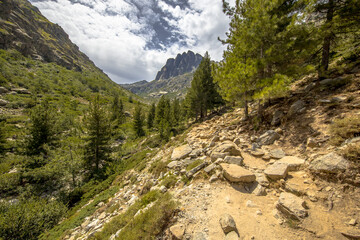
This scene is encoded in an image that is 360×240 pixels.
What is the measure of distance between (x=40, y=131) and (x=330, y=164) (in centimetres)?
2618

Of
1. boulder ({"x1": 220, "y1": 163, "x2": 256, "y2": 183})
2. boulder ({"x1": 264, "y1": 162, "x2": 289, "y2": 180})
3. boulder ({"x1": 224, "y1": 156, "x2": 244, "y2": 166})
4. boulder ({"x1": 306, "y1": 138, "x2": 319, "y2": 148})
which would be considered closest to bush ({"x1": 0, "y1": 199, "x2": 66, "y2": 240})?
boulder ({"x1": 220, "y1": 163, "x2": 256, "y2": 183})

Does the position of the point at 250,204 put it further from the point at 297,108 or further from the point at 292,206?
the point at 297,108

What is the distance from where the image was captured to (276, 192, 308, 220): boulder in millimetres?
3035

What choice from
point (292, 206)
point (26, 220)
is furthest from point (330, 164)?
point (26, 220)

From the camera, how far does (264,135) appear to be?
23.5 ft

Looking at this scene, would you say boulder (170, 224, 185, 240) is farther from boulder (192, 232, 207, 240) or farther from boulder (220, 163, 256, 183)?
boulder (220, 163, 256, 183)

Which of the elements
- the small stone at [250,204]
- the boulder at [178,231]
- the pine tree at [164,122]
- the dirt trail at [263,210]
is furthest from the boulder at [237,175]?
the pine tree at [164,122]

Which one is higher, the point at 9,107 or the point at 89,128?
the point at 9,107

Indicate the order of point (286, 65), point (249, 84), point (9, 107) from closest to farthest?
1. point (286, 65)
2. point (249, 84)
3. point (9, 107)

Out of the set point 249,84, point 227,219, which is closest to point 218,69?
point 249,84

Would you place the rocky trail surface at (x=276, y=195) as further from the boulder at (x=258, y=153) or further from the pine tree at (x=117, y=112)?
the pine tree at (x=117, y=112)

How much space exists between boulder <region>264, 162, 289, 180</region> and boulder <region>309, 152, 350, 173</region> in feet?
2.21

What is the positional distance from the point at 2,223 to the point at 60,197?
5330mm

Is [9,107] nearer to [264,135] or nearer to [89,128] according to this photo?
[89,128]
